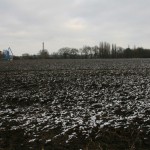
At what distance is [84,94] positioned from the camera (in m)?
13.5

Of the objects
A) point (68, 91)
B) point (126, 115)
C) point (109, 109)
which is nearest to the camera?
point (126, 115)

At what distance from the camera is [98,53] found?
371 feet

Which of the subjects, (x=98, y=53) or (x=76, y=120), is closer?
(x=76, y=120)

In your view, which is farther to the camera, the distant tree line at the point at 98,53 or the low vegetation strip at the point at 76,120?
the distant tree line at the point at 98,53

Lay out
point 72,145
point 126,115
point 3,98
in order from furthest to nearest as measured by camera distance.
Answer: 1. point 3,98
2. point 126,115
3. point 72,145

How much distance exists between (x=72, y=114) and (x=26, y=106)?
225 cm

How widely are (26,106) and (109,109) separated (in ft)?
9.72

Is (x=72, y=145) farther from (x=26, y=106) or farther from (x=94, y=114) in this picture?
(x=26, y=106)

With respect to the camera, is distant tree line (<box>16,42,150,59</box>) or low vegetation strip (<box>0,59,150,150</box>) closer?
low vegetation strip (<box>0,59,150,150</box>)

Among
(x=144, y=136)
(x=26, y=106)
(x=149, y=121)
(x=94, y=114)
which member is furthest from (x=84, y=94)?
(x=144, y=136)


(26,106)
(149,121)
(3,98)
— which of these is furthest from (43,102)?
(149,121)

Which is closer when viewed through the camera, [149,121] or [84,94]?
[149,121]

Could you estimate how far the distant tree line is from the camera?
314ft

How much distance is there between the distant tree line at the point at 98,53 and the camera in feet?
314
